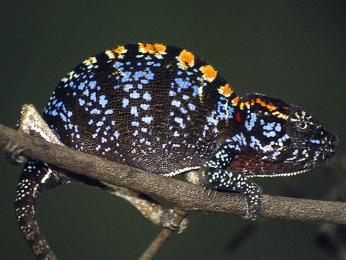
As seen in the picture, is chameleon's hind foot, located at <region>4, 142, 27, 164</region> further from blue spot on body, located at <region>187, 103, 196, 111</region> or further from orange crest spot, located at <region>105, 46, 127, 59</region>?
blue spot on body, located at <region>187, 103, 196, 111</region>

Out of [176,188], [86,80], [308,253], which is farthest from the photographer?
[308,253]

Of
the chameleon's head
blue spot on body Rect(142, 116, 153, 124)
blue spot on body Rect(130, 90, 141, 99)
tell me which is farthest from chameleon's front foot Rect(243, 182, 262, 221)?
blue spot on body Rect(130, 90, 141, 99)

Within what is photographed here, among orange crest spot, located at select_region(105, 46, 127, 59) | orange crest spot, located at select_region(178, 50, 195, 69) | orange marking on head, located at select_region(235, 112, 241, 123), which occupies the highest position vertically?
orange crest spot, located at select_region(178, 50, 195, 69)

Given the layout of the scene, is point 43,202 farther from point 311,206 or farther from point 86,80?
point 311,206

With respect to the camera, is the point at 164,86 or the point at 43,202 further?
the point at 43,202

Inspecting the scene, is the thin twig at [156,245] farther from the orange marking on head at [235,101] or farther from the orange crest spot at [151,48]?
the orange crest spot at [151,48]

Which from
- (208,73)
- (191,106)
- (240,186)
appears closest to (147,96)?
(191,106)

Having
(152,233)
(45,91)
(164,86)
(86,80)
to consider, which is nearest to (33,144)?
(86,80)
